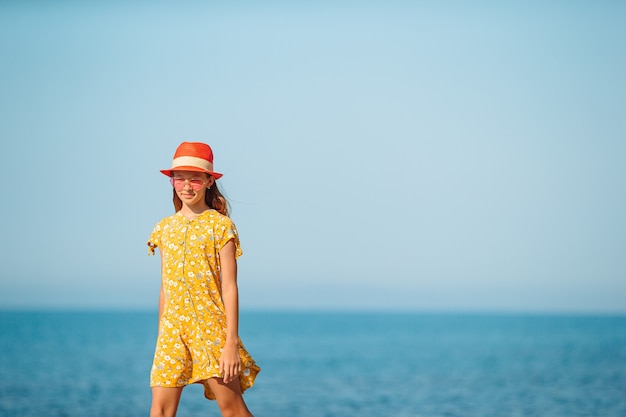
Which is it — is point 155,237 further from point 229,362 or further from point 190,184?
point 229,362

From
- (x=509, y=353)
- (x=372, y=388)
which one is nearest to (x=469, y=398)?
(x=372, y=388)

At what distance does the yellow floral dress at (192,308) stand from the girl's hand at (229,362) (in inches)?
2.6

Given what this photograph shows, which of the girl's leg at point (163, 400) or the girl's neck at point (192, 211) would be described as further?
the girl's neck at point (192, 211)

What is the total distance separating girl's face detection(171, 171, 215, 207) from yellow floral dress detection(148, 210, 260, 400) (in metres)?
0.13

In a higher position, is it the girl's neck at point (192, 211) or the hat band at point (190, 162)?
the hat band at point (190, 162)

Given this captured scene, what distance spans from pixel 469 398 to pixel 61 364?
16.0m

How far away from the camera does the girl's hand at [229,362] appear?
18.7 ft

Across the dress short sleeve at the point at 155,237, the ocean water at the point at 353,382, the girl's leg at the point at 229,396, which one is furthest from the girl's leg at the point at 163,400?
the ocean water at the point at 353,382

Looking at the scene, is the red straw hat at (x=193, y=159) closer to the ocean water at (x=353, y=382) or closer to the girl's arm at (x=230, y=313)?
the girl's arm at (x=230, y=313)

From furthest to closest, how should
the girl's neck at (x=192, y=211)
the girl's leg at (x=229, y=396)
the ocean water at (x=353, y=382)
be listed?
the ocean water at (x=353, y=382) < the girl's neck at (x=192, y=211) < the girl's leg at (x=229, y=396)

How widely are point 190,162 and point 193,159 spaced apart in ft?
0.07

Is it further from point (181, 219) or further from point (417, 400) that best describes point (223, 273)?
point (417, 400)

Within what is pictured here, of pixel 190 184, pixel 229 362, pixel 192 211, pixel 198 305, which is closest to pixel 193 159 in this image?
pixel 190 184

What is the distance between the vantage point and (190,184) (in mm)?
5902
